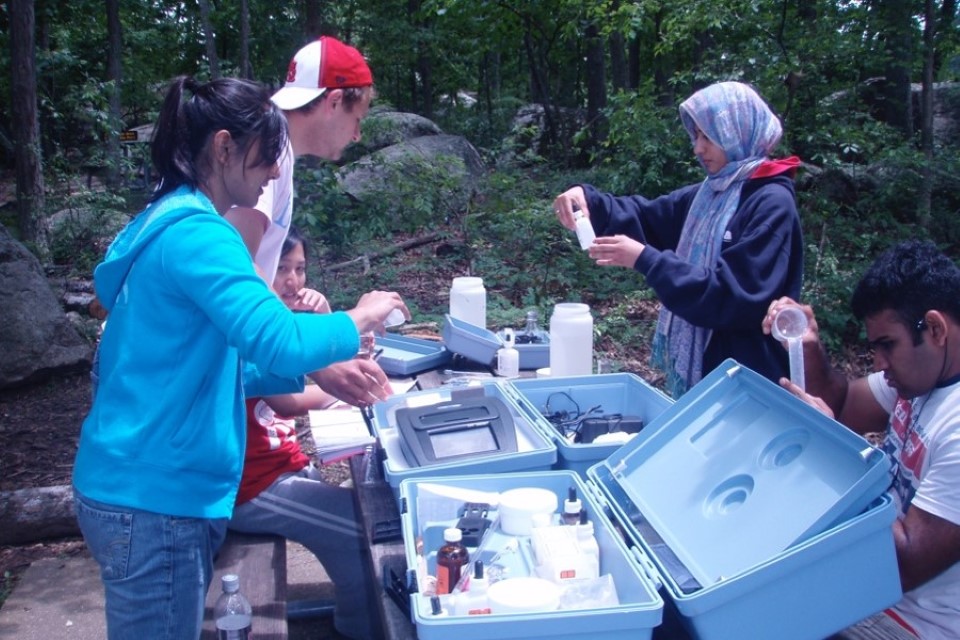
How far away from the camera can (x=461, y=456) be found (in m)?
1.82

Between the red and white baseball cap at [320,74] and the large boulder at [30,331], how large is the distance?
399 centimetres

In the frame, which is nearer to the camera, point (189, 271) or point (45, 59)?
point (189, 271)

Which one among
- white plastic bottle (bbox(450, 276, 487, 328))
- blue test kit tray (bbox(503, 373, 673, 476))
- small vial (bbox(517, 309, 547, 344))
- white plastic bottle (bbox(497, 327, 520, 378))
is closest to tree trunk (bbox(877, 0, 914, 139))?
small vial (bbox(517, 309, 547, 344))

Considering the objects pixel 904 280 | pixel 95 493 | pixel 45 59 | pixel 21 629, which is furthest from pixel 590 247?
pixel 45 59

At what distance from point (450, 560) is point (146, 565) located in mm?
599

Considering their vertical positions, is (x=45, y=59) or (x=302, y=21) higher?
(x=302, y=21)

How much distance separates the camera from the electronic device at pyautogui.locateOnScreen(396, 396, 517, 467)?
184 centimetres

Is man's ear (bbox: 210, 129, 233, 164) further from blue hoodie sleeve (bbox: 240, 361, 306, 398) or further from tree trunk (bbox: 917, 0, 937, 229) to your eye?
tree trunk (bbox: 917, 0, 937, 229)

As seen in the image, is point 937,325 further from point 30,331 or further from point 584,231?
point 30,331

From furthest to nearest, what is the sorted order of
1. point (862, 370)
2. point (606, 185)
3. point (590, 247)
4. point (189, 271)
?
1. point (606, 185)
2. point (862, 370)
3. point (590, 247)
4. point (189, 271)

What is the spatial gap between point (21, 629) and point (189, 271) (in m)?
2.43

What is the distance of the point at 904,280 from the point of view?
69.1 inches

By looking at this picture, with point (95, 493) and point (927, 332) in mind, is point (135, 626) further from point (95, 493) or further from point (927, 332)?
point (927, 332)

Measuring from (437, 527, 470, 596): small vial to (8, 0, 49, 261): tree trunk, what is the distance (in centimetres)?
783
